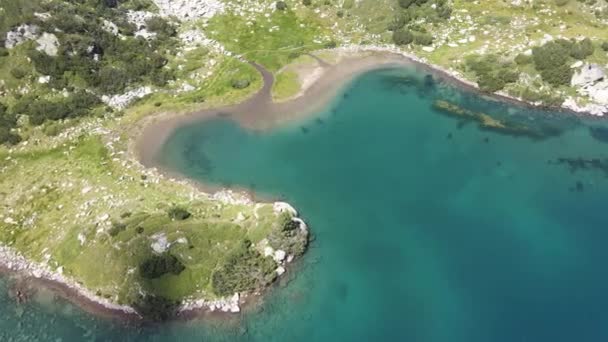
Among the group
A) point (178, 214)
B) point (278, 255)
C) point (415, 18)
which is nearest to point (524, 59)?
point (415, 18)

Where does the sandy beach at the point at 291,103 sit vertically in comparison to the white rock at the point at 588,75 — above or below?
below

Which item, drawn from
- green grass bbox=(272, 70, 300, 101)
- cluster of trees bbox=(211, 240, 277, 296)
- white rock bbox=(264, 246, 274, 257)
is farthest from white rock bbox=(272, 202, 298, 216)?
green grass bbox=(272, 70, 300, 101)

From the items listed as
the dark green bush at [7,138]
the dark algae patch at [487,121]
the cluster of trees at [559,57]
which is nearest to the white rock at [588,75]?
the cluster of trees at [559,57]

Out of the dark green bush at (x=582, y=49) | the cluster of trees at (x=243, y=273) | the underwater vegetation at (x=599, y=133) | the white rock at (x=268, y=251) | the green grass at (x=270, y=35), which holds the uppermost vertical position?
the dark green bush at (x=582, y=49)

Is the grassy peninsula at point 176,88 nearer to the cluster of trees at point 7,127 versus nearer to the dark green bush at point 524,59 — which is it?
the cluster of trees at point 7,127

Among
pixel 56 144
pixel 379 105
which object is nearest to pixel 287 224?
pixel 379 105

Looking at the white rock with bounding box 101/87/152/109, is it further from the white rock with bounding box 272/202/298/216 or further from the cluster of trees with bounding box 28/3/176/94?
the white rock with bounding box 272/202/298/216
